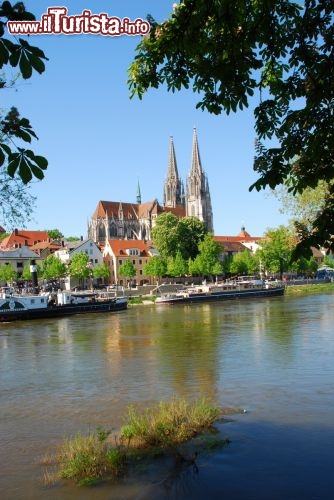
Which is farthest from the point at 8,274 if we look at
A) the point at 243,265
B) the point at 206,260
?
the point at 243,265

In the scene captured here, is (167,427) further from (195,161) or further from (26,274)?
(195,161)

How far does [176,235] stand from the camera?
103m

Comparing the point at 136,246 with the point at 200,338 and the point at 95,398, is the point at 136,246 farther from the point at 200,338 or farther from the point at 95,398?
the point at 95,398

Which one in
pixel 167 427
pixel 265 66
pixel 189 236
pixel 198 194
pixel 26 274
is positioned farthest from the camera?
pixel 198 194

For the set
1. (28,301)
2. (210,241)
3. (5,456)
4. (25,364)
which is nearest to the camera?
(5,456)

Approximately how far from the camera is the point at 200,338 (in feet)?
101

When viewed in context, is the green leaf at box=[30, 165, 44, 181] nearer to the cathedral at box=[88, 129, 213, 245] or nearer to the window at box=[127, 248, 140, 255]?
the window at box=[127, 248, 140, 255]

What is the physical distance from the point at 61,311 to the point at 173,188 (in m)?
114

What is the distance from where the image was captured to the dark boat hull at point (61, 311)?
189 ft

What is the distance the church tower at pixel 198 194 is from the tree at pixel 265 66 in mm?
148354

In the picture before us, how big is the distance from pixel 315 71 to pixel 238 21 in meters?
1.27

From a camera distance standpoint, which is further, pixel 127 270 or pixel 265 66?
pixel 127 270

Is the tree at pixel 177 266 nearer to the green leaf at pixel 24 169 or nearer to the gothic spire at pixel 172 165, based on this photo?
the gothic spire at pixel 172 165

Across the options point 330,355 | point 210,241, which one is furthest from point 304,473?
point 210,241
